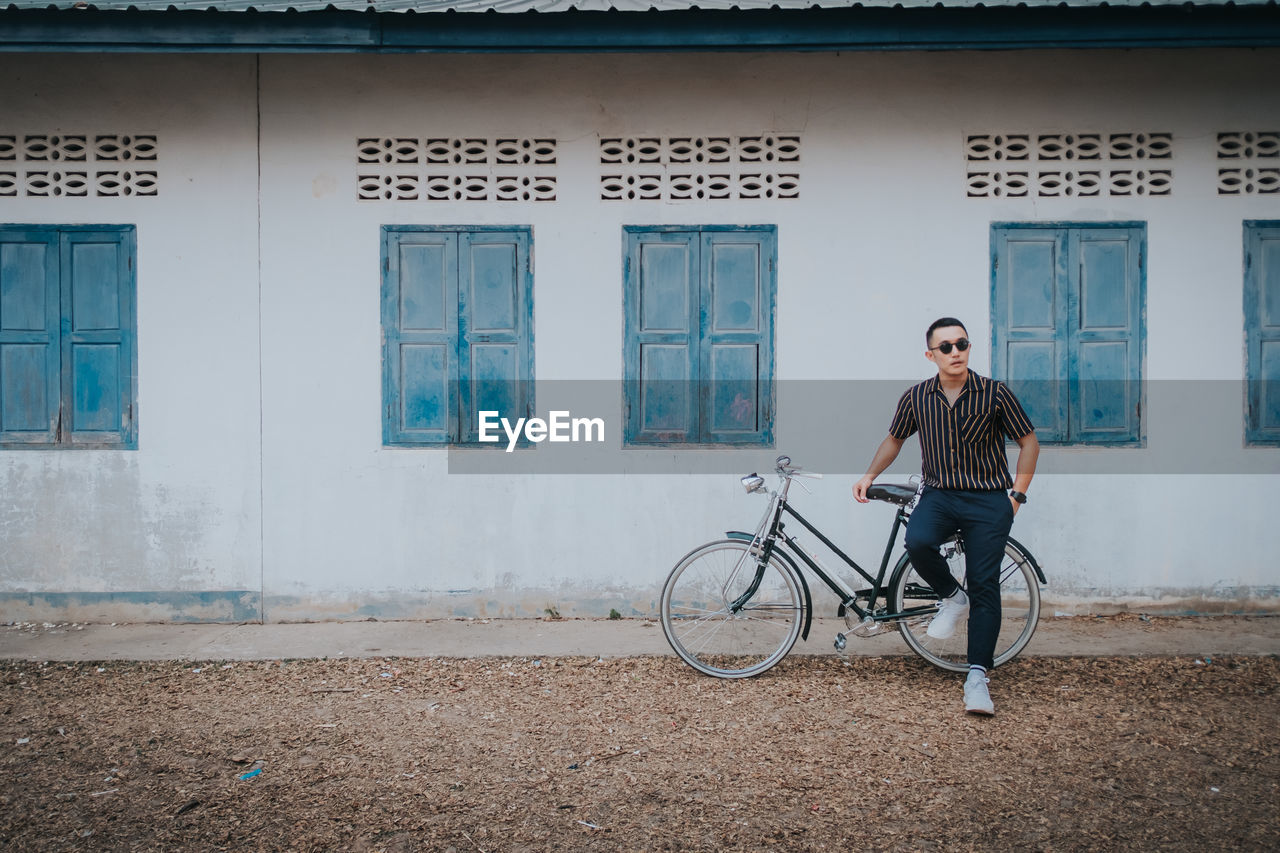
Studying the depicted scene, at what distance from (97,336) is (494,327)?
2.70 m

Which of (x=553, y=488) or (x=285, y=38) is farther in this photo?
(x=553, y=488)

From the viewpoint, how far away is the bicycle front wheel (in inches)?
194

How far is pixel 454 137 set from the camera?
20.4 feet

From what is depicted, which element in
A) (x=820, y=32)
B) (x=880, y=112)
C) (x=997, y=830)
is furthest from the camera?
(x=880, y=112)

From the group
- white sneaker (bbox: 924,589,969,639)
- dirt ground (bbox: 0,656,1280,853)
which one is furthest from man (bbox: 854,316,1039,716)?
dirt ground (bbox: 0,656,1280,853)

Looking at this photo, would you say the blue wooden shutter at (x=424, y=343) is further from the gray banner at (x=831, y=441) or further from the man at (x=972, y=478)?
the man at (x=972, y=478)

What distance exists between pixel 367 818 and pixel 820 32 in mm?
4895

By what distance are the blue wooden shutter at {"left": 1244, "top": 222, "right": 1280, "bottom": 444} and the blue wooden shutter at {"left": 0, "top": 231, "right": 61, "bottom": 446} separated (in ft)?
26.5

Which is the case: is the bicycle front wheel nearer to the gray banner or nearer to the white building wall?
the white building wall

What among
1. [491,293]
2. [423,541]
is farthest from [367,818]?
[491,293]

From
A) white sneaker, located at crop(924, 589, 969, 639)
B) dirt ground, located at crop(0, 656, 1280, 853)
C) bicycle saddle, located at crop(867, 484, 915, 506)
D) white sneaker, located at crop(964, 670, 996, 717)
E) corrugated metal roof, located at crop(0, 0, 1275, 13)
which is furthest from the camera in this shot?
corrugated metal roof, located at crop(0, 0, 1275, 13)

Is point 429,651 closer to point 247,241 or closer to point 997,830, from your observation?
point 247,241

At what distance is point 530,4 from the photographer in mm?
5629

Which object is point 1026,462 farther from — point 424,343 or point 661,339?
point 424,343
